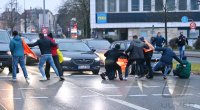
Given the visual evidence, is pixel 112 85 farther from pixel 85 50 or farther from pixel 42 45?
pixel 85 50

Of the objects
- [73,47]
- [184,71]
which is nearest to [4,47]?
[73,47]

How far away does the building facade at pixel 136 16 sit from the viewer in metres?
81.2

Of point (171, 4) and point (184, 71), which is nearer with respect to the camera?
point (184, 71)

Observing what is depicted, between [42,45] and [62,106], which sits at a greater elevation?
[42,45]

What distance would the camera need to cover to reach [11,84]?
16.9 metres

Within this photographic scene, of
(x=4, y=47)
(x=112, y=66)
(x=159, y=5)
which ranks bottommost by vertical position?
(x=112, y=66)

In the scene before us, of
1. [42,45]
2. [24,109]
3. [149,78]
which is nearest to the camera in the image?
[24,109]

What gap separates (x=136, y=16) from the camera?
82312 mm

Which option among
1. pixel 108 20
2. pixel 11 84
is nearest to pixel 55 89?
pixel 11 84

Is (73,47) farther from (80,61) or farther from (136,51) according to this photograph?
(136,51)

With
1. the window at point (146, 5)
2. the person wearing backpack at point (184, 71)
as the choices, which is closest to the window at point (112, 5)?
the window at point (146, 5)

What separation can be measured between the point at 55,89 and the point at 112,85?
2.24 m

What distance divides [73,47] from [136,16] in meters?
59.8

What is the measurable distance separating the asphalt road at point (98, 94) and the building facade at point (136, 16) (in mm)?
62412
